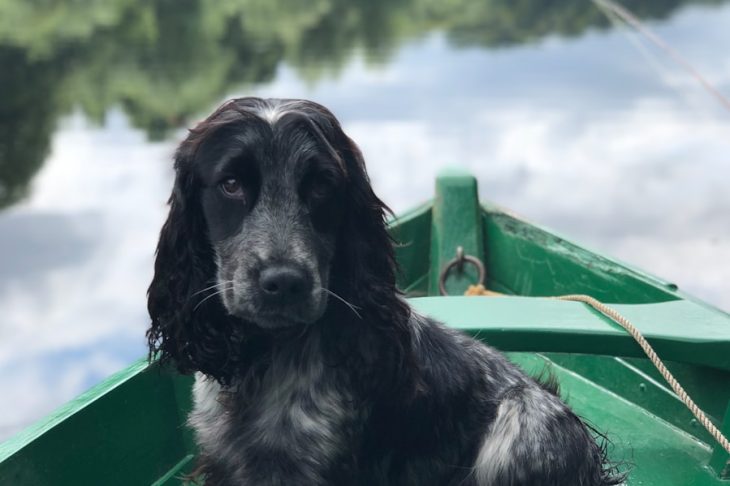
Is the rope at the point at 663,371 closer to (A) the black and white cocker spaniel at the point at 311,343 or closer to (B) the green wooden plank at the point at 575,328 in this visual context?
(B) the green wooden plank at the point at 575,328

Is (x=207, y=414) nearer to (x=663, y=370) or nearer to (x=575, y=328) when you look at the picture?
(x=575, y=328)

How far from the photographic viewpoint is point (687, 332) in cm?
363

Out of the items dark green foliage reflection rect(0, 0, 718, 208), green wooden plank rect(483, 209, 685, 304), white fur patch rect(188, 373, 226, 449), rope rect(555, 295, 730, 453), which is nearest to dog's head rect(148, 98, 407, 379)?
white fur patch rect(188, 373, 226, 449)

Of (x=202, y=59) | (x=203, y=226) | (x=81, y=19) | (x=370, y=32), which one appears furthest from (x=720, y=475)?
(x=81, y=19)

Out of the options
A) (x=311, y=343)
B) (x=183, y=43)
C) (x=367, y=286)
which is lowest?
(x=311, y=343)

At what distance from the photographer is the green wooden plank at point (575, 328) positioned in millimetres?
3475

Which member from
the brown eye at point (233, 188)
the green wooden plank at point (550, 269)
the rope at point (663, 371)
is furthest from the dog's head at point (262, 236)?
the green wooden plank at point (550, 269)

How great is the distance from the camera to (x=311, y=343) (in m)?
2.72

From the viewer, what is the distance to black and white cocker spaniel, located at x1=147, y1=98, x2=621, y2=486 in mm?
2490

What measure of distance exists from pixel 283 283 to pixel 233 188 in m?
0.38

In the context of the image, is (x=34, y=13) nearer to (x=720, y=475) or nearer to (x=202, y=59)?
(x=202, y=59)

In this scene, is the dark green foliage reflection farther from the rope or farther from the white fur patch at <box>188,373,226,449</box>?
the white fur patch at <box>188,373,226,449</box>

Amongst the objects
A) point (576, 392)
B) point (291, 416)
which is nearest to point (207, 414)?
point (291, 416)

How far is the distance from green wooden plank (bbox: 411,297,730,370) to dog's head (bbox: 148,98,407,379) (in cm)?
85
